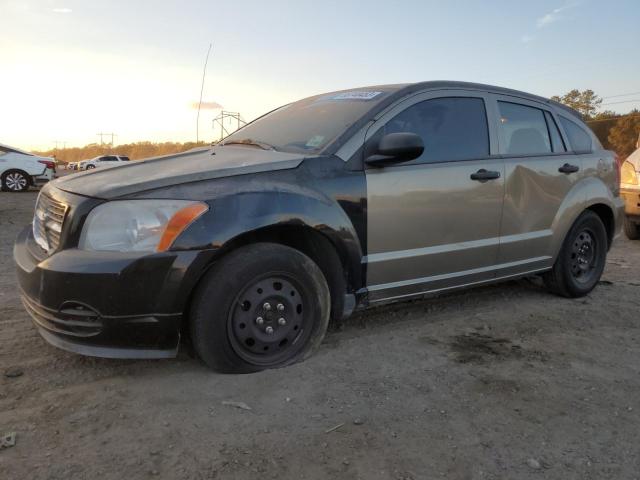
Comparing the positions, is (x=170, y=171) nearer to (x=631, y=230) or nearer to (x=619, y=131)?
(x=631, y=230)

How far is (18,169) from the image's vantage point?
14.1 metres

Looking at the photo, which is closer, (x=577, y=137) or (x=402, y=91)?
(x=402, y=91)

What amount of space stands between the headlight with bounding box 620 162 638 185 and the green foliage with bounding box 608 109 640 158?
27.1 metres

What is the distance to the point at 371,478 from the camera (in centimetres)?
206

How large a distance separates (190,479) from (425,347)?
1799 mm

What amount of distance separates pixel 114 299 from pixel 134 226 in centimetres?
36

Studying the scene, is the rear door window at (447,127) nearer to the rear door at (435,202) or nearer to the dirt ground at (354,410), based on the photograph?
the rear door at (435,202)

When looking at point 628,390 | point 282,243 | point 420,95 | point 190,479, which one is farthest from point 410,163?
point 190,479

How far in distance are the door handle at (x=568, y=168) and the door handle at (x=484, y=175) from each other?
85 centimetres

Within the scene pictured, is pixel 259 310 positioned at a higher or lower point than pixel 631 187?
lower

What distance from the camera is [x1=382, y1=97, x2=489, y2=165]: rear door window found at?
355 cm

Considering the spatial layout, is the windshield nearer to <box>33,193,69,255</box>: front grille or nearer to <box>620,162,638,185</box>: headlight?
<box>33,193,69,255</box>: front grille

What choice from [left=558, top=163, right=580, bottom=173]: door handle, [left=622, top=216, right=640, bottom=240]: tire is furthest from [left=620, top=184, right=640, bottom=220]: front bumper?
[left=558, top=163, right=580, bottom=173]: door handle

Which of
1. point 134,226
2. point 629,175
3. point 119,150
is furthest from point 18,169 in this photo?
point 119,150
